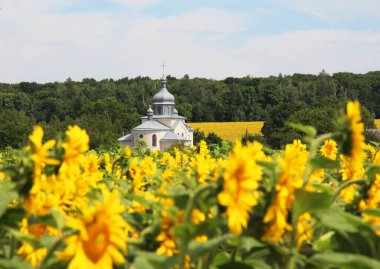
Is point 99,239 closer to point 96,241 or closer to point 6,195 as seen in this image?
point 96,241

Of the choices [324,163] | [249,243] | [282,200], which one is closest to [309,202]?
[282,200]

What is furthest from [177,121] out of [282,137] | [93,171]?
[93,171]

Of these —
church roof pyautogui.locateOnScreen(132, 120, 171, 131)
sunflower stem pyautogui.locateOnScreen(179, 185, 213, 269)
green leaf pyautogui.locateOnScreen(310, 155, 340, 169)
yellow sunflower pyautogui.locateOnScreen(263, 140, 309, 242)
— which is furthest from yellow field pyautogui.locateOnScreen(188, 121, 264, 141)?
sunflower stem pyautogui.locateOnScreen(179, 185, 213, 269)

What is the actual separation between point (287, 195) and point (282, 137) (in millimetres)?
66393

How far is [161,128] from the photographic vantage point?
7294 cm

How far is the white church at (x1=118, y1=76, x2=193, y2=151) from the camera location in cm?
7200

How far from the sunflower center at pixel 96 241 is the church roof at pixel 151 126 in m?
70.8

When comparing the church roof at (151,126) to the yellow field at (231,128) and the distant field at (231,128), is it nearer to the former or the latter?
the yellow field at (231,128)

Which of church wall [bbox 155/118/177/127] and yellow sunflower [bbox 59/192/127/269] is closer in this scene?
yellow sunflower [bbox 59/192/127/269]

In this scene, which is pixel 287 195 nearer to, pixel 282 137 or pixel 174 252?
pixel 174 252

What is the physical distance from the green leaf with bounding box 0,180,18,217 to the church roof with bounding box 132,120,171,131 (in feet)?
231

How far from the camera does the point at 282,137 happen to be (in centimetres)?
6738

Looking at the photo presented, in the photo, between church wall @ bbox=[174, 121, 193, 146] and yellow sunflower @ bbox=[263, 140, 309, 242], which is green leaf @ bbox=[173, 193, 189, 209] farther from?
church wall @ bbox=[174, 121, 193, 146]

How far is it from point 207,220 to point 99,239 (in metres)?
0.29
